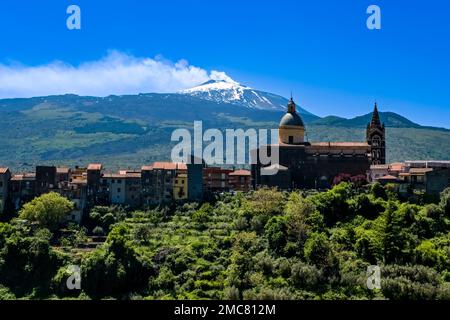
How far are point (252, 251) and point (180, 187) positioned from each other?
19.0 meters

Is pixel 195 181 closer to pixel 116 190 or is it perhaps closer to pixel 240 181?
pixel 240 181

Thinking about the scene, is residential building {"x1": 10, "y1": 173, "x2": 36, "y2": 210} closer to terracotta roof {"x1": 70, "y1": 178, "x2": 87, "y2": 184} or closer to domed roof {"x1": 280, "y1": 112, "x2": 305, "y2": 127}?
terracotta roof {"x1": 70, "y1": 178, "x2": 87, "y2": 184}

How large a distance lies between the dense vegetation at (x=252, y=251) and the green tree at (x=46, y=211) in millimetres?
136

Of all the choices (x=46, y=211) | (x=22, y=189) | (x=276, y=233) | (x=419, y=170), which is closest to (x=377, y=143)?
(x=419, y=170)

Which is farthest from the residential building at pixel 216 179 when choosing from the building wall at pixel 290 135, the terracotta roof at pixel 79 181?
the terracotta roof at pixel 79 181

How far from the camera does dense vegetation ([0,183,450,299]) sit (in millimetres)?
54656

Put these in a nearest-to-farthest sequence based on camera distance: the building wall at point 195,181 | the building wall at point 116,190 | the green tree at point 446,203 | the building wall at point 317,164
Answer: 1. the green tree at point 446,203
2. the building wall at point 116,190
3. the building wall at point 195,181
4. the building wall at point 317,164

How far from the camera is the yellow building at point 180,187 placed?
77.7 meters

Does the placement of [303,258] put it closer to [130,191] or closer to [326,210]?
[326,210]

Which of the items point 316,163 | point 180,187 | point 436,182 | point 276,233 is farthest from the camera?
point 316,163

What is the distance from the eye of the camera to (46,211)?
68.4 metres

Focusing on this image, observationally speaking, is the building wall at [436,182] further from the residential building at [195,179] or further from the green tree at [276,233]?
the residential building at [195,179]

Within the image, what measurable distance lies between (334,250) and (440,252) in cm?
916

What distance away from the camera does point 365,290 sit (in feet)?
174
